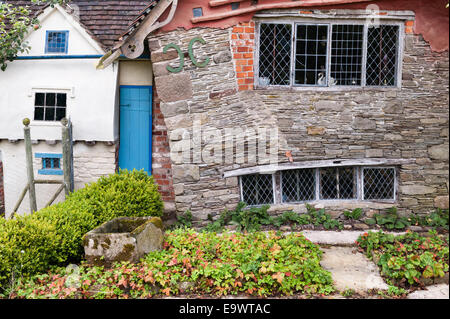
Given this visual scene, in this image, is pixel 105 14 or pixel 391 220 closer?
pixel 391 220

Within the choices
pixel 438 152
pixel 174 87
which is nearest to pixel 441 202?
pixel 438 152

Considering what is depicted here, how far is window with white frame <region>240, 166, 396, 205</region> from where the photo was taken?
24.8 feet

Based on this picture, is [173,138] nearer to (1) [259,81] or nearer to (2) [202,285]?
(1) [259,81]

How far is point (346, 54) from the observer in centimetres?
720

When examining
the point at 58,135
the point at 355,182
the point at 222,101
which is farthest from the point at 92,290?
the point at 355,182

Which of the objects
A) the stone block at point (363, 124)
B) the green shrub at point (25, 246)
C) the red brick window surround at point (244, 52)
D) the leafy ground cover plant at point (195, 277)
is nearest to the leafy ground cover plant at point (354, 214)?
the stone block at point (363, 124)

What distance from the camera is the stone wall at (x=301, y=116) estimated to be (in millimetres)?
6969

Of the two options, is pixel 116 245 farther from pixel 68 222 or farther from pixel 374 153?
pixel 374 153

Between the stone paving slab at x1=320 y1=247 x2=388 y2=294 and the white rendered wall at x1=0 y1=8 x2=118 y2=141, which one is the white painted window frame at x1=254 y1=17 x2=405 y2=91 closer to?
the stone paving slab at x1=320 y1=247 x2=388 y2=294

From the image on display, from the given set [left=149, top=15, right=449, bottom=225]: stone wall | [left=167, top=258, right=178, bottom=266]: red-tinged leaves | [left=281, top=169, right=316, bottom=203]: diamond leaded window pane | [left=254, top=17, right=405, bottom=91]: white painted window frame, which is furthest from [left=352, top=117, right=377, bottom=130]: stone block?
[left=167, top=258, right=178, bottom=266]: red-tinged leaves

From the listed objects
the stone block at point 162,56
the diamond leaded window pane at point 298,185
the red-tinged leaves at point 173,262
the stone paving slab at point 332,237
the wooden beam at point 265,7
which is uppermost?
the wooden beam at point 265,7

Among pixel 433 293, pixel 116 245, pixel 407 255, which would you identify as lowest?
pixel 433 293

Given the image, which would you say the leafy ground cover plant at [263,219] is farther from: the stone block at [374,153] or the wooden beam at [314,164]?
the stone block at [374,153]

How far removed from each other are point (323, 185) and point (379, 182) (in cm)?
108
